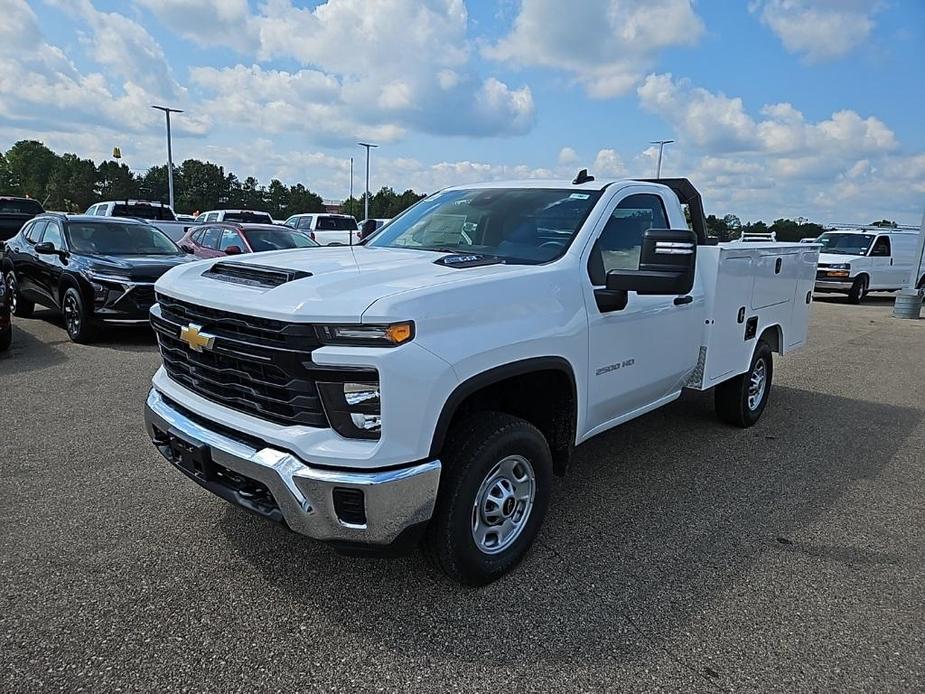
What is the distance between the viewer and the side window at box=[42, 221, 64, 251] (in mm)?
8945

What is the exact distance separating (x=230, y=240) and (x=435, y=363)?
10325 millimetres

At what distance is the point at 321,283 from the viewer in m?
2.76

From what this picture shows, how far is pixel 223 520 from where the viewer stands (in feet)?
12.0

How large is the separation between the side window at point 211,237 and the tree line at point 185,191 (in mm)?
54431

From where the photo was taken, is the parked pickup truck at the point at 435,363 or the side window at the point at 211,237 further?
the side window at the point at 211,237

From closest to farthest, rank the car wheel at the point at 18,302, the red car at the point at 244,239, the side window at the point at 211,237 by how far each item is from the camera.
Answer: the car wheel at the point at 18,302 → the red car at the point at 244,239 → the side window at the point at 211,237

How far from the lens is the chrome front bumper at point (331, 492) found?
2469mm

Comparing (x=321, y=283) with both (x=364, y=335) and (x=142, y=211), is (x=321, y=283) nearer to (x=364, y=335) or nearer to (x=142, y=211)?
(x=364, y=335)

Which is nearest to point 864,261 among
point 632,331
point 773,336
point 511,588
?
point 773,336

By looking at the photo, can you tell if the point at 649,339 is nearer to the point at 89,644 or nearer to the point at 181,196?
the point at 89,644

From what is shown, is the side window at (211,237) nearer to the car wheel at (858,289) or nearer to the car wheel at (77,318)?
the car wheel at (77,318)

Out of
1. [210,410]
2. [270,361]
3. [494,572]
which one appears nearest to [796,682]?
[494,572]

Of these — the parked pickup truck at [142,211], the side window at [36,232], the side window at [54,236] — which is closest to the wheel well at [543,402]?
the side window at [54,236]

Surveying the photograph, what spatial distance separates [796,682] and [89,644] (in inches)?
109
